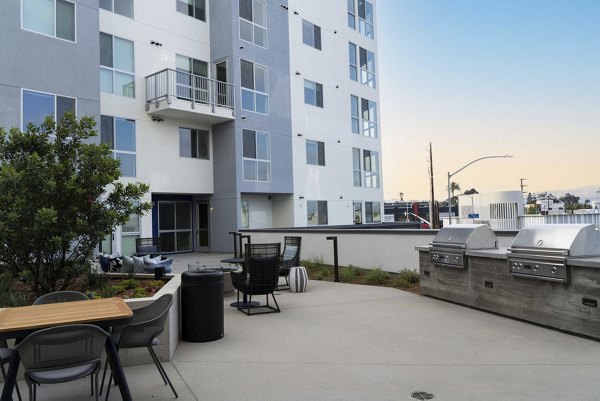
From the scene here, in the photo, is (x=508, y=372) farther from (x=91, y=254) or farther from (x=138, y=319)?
(x=91, y=254)

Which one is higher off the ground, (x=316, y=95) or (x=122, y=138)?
(x=316, y=95)

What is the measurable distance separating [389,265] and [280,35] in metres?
15.3

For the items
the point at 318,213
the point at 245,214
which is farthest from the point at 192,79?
the point at 318,213

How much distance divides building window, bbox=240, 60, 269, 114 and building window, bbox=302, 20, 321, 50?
4343 mm

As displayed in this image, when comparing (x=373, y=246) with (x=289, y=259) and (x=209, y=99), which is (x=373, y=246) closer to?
(x=289, y=259)

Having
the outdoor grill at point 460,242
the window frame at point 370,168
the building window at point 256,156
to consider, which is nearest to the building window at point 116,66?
the building window at point 256,156

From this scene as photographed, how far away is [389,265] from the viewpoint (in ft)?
39.0

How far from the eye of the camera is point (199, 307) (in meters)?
5.85

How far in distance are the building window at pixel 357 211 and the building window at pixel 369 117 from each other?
4.51 metres

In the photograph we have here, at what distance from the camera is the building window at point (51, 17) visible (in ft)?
46.5

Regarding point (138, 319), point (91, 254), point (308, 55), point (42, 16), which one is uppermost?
point (308, 55)

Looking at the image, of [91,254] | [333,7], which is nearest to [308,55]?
[333,7]

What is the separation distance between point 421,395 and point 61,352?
293 centimetres

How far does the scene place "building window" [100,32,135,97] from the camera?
17.0 meters
